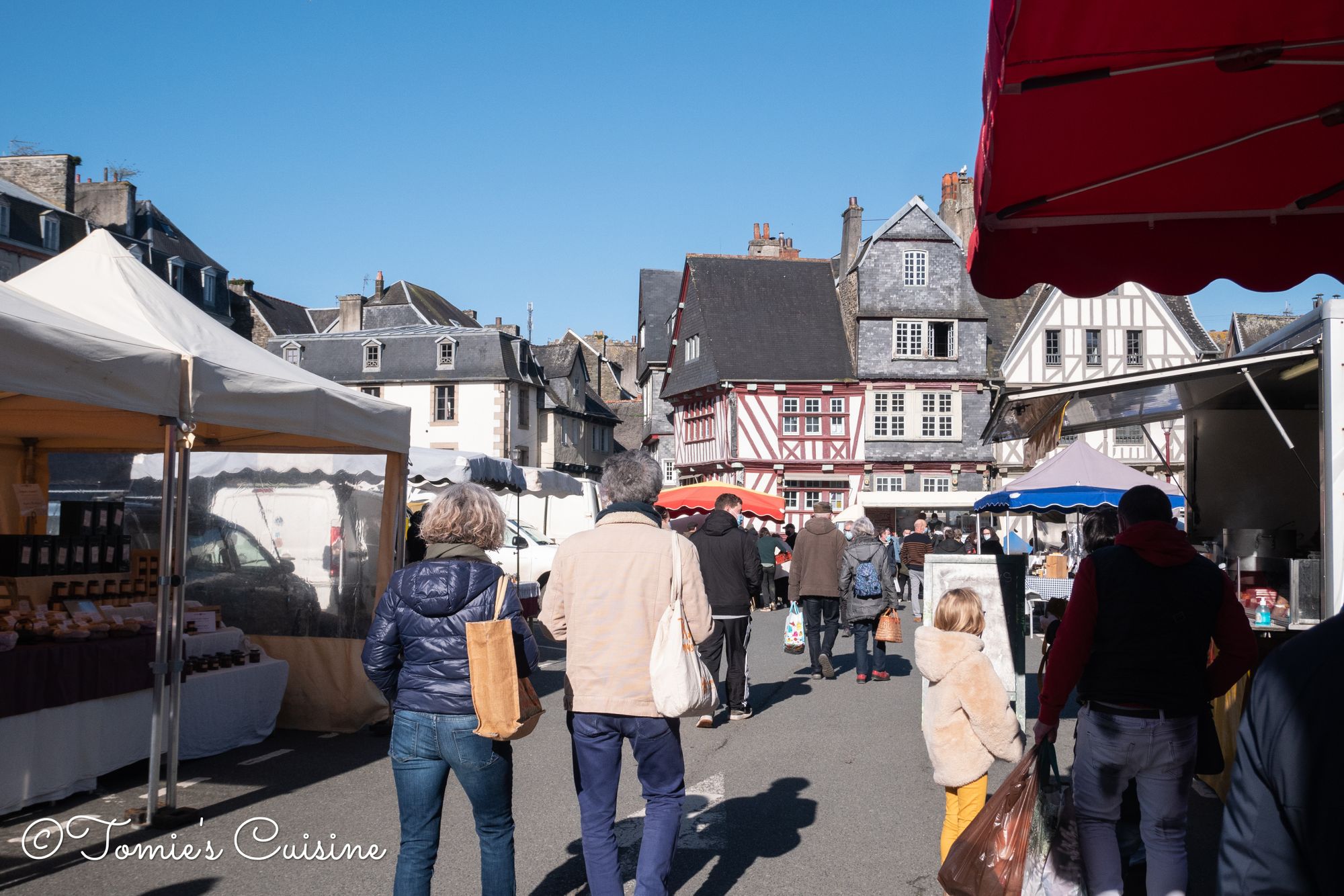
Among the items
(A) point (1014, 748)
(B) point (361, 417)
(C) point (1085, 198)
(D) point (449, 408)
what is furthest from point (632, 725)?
(D) point (449, 408)

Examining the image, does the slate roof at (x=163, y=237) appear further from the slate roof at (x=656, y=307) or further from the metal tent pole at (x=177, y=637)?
the metal tent pole at (x=177, y=637)

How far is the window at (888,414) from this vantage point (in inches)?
1534

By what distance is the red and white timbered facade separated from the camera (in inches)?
1522

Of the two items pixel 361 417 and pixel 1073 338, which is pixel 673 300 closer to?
pixel 1073 338

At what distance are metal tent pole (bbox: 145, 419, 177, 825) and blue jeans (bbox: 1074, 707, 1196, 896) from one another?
15.1ft

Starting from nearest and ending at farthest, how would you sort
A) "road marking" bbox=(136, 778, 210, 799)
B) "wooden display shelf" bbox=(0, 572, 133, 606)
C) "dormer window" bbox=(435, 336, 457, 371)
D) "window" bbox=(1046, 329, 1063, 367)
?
"road marking" bbox=(136, 778, 210, 799), "wooden display shelf" bbox=(0, 572, 133, 606), "window" bbox=(1046, 329, 1063, 367), "dormer window" bbox=(435, 336, 457, 371)

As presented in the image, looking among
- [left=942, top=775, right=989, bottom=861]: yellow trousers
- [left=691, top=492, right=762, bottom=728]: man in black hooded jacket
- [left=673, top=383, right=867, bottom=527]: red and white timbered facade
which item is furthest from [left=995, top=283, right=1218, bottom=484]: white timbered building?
[left=942, top=775, right=989, bottom=861]: yellow trousers

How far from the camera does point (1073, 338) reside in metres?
36.7

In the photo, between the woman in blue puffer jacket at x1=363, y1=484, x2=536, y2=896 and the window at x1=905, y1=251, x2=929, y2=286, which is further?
the window at x1=905, y1=251, x2=929, y2=286

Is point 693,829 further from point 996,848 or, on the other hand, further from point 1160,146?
point 1160,146

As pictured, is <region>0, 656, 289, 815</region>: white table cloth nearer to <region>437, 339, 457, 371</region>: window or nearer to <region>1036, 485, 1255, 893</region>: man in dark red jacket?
<region>1036, 485, 1255, 893</region>: man in dark red jacket

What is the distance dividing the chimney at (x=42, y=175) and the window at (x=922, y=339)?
3211 centimetres

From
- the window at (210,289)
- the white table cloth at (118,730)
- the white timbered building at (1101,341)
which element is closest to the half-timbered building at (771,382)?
the white timbered building at (1101,341)

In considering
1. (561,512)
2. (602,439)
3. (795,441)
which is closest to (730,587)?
(561,512)
